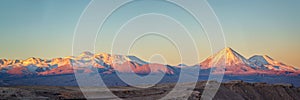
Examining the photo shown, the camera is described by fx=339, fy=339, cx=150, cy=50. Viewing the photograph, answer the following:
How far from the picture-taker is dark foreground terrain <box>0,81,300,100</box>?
70981 mm

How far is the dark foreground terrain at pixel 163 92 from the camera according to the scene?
71.0m

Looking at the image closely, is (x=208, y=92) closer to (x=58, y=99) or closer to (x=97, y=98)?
(x=97, y=98)

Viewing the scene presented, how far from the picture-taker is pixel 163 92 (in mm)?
80438

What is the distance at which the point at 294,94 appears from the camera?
110812 mm

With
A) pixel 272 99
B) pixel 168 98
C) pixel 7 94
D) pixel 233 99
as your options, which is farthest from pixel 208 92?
pixel 7 94

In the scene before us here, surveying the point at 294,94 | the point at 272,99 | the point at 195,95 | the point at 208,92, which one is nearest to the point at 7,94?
the point at 195,95

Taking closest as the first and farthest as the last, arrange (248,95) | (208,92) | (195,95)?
(195,95)
(208,92)
(248,95)

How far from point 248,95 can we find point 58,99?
5325 centimetres

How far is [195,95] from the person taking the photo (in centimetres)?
7050

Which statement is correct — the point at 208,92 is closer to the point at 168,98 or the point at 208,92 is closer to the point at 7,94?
the point at 168,98

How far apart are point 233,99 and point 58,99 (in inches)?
1608

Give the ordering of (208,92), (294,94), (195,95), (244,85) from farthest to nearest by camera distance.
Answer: (294,94) → (244,85) → (208,92) → (195,95)

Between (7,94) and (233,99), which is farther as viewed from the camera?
(233,99)

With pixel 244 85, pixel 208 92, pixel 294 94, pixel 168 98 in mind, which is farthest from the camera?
pixel 294 94
